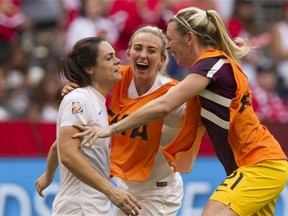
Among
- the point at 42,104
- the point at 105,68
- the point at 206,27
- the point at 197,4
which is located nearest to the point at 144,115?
the point at 105,68

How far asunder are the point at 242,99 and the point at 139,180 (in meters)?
1.14

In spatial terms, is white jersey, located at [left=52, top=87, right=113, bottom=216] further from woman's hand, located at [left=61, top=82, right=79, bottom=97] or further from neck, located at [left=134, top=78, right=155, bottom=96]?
neck, located at [left=134, top=78, right=155, bottom=96]

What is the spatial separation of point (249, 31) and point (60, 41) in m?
2.72

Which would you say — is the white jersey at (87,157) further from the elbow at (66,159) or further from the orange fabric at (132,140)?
the orange fabric at (132,140)

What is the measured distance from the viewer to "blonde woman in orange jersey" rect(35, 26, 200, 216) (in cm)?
706

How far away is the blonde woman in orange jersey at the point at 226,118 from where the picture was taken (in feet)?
20.4

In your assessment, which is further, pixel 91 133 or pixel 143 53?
pixel 143 53

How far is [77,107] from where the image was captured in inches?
242

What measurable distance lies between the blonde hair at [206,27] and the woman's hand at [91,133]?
36.6 inches

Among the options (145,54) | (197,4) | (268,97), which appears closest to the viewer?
(145,54)

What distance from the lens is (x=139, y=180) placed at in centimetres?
711

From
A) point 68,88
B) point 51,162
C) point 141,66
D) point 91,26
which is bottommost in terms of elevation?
point 51,162

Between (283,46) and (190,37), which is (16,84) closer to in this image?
(283,46)

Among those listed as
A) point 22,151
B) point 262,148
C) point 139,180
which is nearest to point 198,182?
point 22,151
